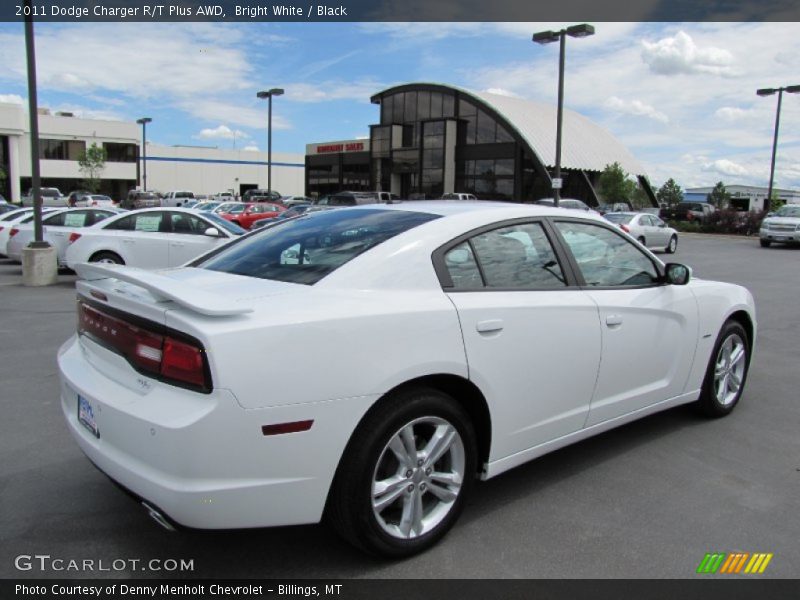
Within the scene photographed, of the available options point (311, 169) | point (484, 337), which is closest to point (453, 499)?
point (484, 337)

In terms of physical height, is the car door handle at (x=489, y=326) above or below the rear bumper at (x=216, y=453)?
above

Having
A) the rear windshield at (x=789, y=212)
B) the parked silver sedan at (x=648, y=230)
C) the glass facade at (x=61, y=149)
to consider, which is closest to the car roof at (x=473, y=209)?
the parked silver sedan at (x=648, y=230)

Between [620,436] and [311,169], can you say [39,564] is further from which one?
[311,169]

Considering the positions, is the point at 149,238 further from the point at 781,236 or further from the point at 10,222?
the point at 781,236

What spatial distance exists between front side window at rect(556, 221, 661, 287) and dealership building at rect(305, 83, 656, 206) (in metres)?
50.1

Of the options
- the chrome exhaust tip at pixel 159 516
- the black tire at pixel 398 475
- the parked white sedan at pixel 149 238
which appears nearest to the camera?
the chrome exhaust tip at pixel 159 516

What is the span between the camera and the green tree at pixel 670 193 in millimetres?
87369

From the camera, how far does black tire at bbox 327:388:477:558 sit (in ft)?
8.97

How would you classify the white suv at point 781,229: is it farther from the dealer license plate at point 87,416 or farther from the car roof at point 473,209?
the dealer license plate at point 87,416

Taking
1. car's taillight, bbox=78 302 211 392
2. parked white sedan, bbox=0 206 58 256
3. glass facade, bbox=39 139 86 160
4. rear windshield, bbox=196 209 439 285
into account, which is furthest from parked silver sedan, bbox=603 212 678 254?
glass facade, bbox=39 139 86 160

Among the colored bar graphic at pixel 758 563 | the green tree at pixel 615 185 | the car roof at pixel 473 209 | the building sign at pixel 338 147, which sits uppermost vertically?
the building sign at pixel 338 147

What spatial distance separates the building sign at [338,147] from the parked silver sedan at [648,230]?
4830 cm

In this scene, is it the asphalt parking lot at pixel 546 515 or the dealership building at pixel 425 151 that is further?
the dealership building at pixel 425 151

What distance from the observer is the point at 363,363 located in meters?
2.71
